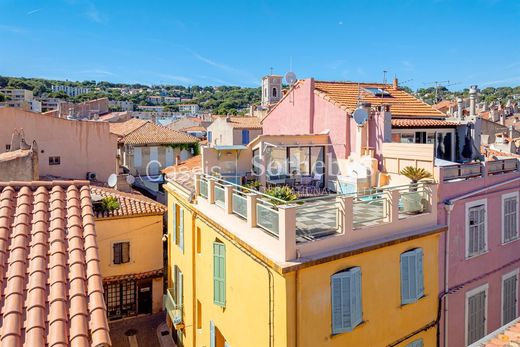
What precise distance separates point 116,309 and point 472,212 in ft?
55.3

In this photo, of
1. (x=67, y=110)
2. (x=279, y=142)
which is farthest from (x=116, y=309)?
(x=67, y=110)

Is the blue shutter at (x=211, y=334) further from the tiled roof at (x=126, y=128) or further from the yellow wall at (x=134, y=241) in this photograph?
the tiled roof at (x=126, y=128)

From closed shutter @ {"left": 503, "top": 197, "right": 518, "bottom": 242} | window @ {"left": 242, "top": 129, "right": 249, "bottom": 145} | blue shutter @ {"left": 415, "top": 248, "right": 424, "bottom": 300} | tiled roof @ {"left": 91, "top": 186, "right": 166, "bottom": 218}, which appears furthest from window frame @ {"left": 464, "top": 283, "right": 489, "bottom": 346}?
window @ {"left": 242, "top": 129, "right": 249, "bottom": 145}

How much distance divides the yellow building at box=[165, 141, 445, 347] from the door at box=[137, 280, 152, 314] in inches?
348

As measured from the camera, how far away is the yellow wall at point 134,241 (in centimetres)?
1881

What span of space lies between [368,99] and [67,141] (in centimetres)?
1976

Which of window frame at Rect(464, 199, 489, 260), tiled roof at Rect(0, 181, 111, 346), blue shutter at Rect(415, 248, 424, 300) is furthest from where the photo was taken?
window frame at Rect(464, 199, 489, 260)

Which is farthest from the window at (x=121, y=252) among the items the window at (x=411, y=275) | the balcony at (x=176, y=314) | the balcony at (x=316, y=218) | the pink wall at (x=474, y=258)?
the pink wall at (x=474, y=258)

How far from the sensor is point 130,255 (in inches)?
771

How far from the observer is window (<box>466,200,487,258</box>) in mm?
11734

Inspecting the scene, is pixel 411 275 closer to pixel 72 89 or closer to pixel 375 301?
pixel 375 301

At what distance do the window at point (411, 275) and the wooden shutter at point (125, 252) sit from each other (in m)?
14.0

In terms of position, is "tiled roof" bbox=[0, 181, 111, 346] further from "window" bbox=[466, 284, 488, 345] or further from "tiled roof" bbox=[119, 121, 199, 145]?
"tiled roof" bbox=[119, 121, 199, 145]

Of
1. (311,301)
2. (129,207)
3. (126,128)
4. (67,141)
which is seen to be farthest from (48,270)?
(126,128)
